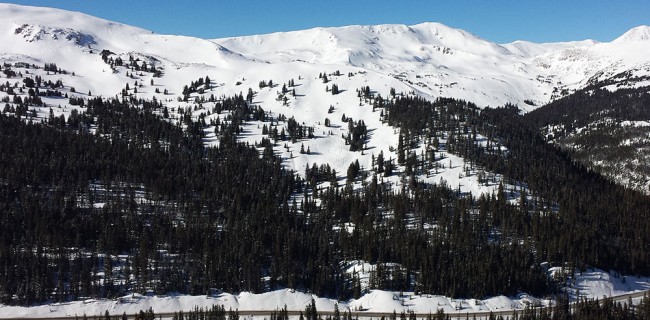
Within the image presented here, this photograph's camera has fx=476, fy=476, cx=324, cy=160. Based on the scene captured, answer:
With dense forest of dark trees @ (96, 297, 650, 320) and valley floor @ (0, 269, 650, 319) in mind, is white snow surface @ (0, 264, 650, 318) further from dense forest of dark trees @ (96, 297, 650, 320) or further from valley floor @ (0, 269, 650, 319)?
dense forest of dark trees @ (96, 297, 650, 320)

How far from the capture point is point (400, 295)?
5822 inches

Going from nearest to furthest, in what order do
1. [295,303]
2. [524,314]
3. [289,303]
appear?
[524,314], [289,303], [295,303]

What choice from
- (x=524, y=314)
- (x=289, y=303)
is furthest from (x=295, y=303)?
(x=524, y=314)

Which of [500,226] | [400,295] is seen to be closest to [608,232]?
[500,226]

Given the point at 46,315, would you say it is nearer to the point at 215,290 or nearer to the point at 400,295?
the point at 215,290

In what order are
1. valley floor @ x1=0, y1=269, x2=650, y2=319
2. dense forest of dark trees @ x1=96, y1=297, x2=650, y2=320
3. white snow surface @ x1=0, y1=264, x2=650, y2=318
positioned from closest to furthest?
dense forest of dark trees @ x1=96, y1=297, x2=650, y2=320
valley floor @ x1=0, y1=269, x2=650, y2=319
white snow surface @ x1=0, y1=264, x2=650, y2=318

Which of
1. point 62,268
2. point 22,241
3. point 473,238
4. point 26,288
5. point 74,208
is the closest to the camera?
point 26,288

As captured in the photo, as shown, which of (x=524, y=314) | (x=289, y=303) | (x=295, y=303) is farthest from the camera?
(x=295, y=303)

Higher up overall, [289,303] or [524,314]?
[524,314]

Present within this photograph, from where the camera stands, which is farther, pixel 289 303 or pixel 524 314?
pixel 289 303

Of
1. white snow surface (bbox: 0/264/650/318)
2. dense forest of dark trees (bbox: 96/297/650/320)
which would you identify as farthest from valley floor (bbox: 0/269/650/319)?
dense forest of dark trees (bbox: 96/297/650/320)

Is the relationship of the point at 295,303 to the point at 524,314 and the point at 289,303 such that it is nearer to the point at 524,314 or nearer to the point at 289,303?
the point at 289,303

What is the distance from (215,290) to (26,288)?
54.4 m

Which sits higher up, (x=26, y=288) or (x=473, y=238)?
(x=473, y=238)
